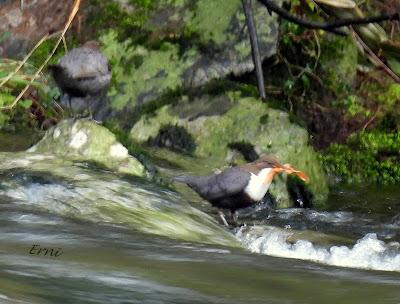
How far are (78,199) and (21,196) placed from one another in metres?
0.30

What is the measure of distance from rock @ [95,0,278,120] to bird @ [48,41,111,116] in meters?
0.11

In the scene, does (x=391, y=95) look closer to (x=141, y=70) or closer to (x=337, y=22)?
(x=141, y=70)

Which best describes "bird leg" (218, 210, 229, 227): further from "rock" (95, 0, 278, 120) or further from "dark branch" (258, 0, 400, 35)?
"rock" (95, 0, 278, 120)

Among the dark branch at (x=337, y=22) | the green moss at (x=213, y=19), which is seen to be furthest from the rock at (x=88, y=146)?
the green moss at (x=213, y=19)

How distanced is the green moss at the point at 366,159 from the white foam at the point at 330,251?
2791 millimetres

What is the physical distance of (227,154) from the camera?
7.15m

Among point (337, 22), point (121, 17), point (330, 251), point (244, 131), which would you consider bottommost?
point (330, 251)

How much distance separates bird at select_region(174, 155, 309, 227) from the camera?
5859mm

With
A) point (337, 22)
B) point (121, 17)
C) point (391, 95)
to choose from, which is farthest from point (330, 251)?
point (391, 95)

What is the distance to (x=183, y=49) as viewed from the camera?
8.16 metres

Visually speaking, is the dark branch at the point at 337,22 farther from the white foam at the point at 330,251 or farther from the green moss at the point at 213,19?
the green moss at the point at 213,19

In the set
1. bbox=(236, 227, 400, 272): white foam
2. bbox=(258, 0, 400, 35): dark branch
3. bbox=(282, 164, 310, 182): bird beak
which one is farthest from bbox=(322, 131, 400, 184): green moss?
bbox=(258, 0, 400, 35): dark branch

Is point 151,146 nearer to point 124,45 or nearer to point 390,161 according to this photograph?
point 124,45

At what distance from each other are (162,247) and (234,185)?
190 centimetres
